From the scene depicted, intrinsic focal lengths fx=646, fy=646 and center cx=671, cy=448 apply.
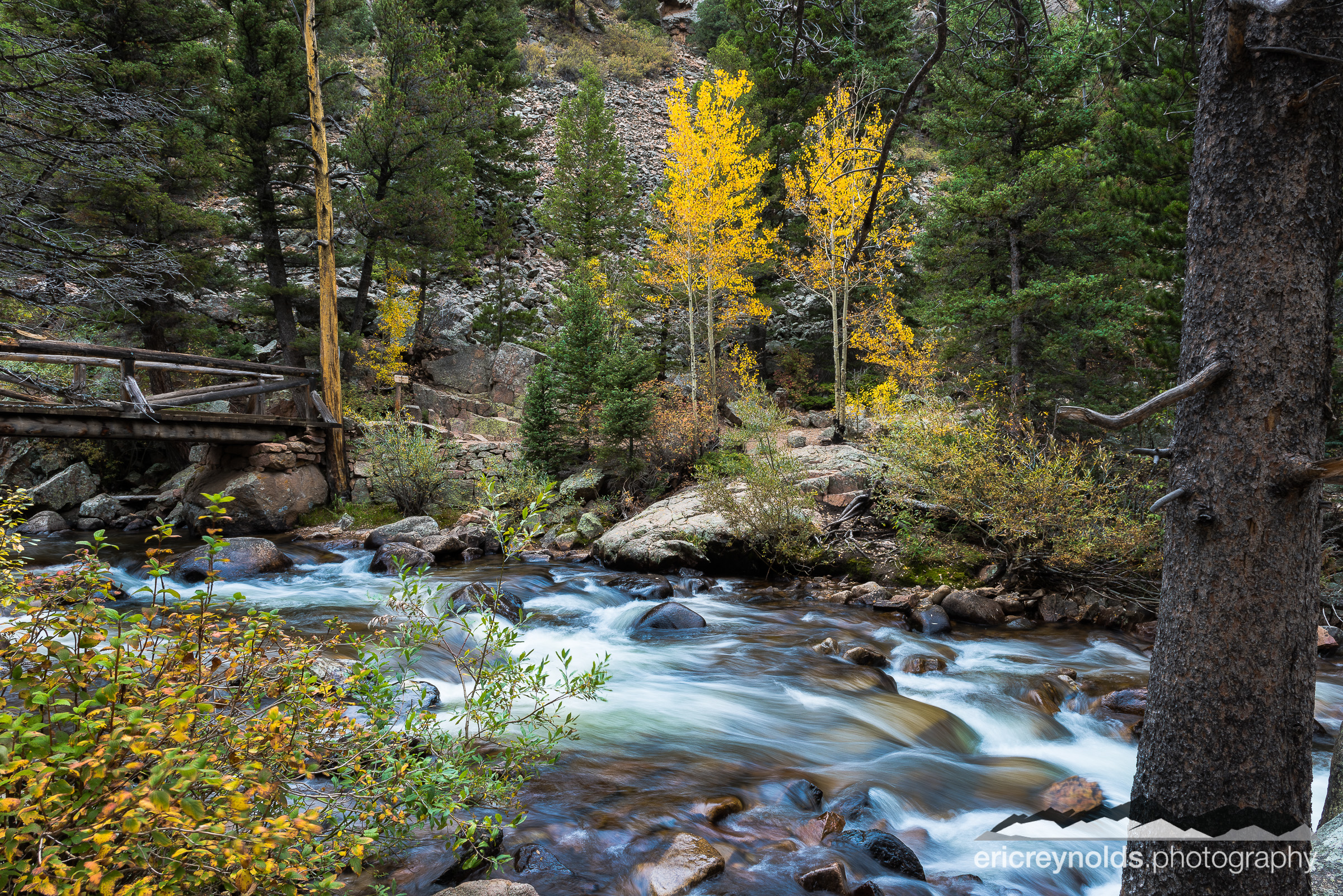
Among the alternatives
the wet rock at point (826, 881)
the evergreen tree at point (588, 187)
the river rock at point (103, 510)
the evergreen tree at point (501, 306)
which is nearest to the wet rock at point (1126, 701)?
the wet rock at point (826, 881)

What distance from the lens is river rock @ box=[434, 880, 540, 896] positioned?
2566 mm

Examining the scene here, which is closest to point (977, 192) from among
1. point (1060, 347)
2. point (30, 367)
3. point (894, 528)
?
point (1060, 347)

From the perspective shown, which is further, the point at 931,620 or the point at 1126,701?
the point at 931,620

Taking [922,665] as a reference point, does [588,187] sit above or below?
above

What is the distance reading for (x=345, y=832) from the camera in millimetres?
2209

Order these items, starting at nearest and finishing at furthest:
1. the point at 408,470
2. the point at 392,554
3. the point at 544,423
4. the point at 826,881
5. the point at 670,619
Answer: the point at 826,881 → the point at 670,619 → the point at 392,554 → the point at 408,470 → the point at 544,423

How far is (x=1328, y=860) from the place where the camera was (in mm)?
2289

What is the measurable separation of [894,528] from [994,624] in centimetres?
234

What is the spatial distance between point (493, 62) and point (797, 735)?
2743 centimetres

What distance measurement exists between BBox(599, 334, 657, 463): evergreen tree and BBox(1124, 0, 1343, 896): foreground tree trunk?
11469 millimetres

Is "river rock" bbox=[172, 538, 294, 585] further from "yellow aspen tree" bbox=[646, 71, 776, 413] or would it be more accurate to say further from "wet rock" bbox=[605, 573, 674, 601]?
"yellow aspen tree" bbox=[646, 71, 776, 413]

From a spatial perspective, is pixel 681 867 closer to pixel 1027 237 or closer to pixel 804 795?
pixel 804 795

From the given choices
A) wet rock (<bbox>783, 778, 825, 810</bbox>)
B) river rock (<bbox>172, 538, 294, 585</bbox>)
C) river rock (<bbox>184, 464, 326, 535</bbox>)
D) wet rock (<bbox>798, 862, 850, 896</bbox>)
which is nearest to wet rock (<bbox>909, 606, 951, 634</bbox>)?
wet rock (<bbox>783, 778, 825, 810</bbox>)

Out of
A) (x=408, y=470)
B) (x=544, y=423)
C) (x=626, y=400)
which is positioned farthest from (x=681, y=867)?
(x=544, y=423)
